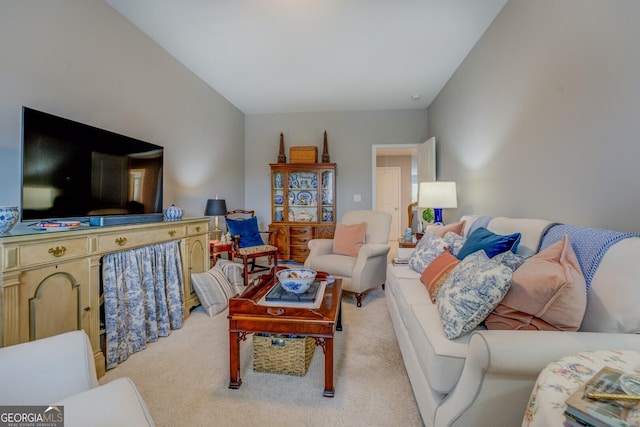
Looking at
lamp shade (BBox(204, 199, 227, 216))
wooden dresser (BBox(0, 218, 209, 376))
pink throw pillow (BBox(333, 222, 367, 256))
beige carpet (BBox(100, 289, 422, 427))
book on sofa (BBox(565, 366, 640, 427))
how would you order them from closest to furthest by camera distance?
1. book on sofa (BBox(565, 366, 640, 427))
2. wooden dresser (BBox(0, 218, 209, 376))
3. beige carpet (BBox(100, 289, 422, 427))
4. pink throw pillow (BBox(333, 222, 367, 256))
5. lamp shade (BBox(204, 199, 227, 216))

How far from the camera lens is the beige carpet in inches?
55.0

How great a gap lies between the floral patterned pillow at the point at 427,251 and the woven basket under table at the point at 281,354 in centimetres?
109

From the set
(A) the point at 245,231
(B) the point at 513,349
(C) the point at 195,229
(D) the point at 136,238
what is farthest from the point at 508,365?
(A) the point at 245,231

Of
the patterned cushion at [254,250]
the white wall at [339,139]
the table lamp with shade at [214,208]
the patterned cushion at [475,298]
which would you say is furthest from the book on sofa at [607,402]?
the white wall at [339,139]

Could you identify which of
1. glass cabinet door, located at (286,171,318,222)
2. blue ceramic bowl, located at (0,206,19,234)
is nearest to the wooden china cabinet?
glass cabinet door, located at (286,171,318,222)

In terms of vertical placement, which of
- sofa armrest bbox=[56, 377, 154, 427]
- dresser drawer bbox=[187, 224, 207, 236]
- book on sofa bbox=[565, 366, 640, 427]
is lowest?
sofa armrest bbox=[56, 377, 154, 427]

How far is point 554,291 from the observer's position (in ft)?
3.33

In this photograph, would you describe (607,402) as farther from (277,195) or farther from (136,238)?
(277,195)

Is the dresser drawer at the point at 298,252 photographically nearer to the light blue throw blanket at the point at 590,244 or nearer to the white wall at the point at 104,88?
the white wall at the point at 104,88

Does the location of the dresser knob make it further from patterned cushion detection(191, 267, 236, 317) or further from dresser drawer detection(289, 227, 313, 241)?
dresser drawer detection(289, 227, 313, 241)

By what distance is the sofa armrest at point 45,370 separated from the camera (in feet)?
2.80

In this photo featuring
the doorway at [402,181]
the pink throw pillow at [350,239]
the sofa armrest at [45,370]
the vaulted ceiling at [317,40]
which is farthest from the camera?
the doorway at [402,181]

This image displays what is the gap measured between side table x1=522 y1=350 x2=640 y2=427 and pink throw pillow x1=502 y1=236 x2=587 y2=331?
0.19 meters

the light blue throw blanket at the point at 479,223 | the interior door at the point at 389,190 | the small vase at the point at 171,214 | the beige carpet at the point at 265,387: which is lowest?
the beige carpet at the point at 265,387
